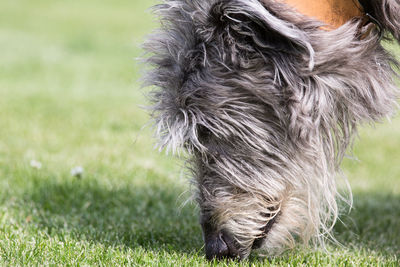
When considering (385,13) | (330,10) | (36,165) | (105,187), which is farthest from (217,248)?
(36,165)

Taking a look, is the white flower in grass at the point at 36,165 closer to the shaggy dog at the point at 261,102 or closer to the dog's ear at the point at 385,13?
the shaggy dog at the point at 261,102

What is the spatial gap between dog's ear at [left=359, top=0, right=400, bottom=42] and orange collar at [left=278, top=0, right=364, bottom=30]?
64 millimetres

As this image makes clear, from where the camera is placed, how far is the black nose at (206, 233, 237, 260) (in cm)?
332

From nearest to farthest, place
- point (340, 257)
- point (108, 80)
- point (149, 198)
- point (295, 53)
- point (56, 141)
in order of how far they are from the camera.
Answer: point (295, 53) → point (340, 257) → point (149, 198) → point (56, 141) → point (108, 80)

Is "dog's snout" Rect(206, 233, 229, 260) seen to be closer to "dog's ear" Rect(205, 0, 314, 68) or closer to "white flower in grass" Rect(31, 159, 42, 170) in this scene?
"dog's ear" Rect(205, 0, 314, 68)

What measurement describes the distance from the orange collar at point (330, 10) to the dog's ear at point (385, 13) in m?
0.06

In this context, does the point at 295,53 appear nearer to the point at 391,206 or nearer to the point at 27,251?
the point at 27,251

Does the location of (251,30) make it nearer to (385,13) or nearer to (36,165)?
(385,13)

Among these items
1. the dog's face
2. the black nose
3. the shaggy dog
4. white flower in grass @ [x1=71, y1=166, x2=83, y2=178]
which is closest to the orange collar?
the shaggy dog

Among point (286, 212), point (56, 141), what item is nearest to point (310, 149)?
point (286, 212)

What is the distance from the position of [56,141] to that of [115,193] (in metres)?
1.79

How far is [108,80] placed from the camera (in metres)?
11.2

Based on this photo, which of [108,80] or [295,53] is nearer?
[295,53]

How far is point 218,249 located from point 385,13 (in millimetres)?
1696
